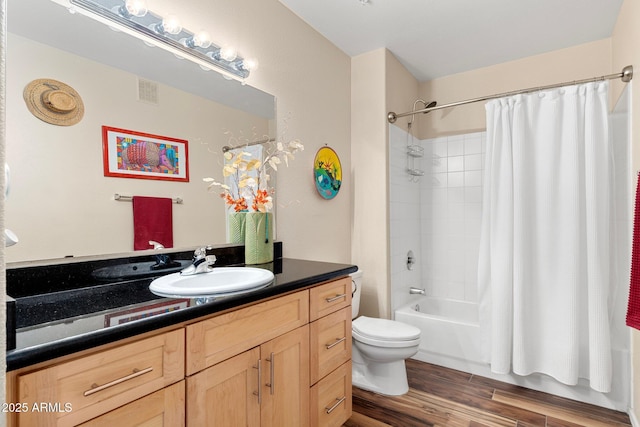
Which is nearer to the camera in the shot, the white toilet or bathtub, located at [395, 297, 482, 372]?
the white toilet

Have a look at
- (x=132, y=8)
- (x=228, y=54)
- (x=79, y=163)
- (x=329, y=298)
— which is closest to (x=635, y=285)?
(x=329, y=298)

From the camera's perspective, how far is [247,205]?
68.5 inches

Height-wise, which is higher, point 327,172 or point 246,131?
point 246,131

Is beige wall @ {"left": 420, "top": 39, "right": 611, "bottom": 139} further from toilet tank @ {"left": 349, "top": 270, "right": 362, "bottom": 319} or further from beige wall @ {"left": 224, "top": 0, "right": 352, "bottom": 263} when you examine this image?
toilet tank @ {"left": 349, "top": 270, "right": 362, "bottom": 319}

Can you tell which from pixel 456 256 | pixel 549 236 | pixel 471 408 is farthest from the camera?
pixel 456 256

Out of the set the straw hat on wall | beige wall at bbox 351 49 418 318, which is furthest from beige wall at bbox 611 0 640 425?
the straw hat on wall

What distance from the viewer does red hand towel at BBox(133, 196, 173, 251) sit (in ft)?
4.32

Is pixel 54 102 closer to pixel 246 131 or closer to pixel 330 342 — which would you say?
pixel 246 131

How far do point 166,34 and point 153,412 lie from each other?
1455 millimetres

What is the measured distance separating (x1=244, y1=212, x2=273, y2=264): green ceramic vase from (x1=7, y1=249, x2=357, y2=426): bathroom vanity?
6.5 inches

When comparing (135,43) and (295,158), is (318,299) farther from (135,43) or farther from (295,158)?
(135,43)

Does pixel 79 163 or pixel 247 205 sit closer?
pixel 79 163

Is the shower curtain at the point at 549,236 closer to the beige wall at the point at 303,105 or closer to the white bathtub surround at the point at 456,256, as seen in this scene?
the white bathtub surround at the point at 456,256

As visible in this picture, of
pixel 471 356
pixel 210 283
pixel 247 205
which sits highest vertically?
pixel 247 205
